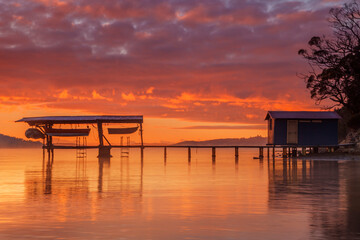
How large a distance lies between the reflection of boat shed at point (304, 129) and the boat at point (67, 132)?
23127 millimetres

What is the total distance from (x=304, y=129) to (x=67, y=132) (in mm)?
29226

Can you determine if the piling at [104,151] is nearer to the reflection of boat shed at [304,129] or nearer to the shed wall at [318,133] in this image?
the reflection of boat shed at [304,129]

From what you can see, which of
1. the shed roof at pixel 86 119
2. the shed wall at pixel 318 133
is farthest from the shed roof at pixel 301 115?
the shed roof at pixel 86 119

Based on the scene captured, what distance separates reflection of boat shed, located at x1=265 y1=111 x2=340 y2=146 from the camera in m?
67.5

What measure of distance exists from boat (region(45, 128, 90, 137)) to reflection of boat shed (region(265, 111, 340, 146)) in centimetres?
2313

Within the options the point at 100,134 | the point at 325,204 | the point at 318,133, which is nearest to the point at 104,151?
the point at 100,134

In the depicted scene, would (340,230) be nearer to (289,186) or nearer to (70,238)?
(70,238)

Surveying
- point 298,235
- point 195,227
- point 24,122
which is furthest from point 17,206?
point 24,122

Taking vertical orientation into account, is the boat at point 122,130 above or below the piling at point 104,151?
above

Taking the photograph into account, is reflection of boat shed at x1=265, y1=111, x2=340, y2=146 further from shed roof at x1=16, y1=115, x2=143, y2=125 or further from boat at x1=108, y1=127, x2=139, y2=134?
boat at x1=108, y1=127, x2=139, y2=134

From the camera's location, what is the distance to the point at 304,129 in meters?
67.8

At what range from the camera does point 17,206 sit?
18469mm

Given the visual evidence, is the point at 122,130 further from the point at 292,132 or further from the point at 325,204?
the point at 325,204

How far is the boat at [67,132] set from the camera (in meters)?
68.1
